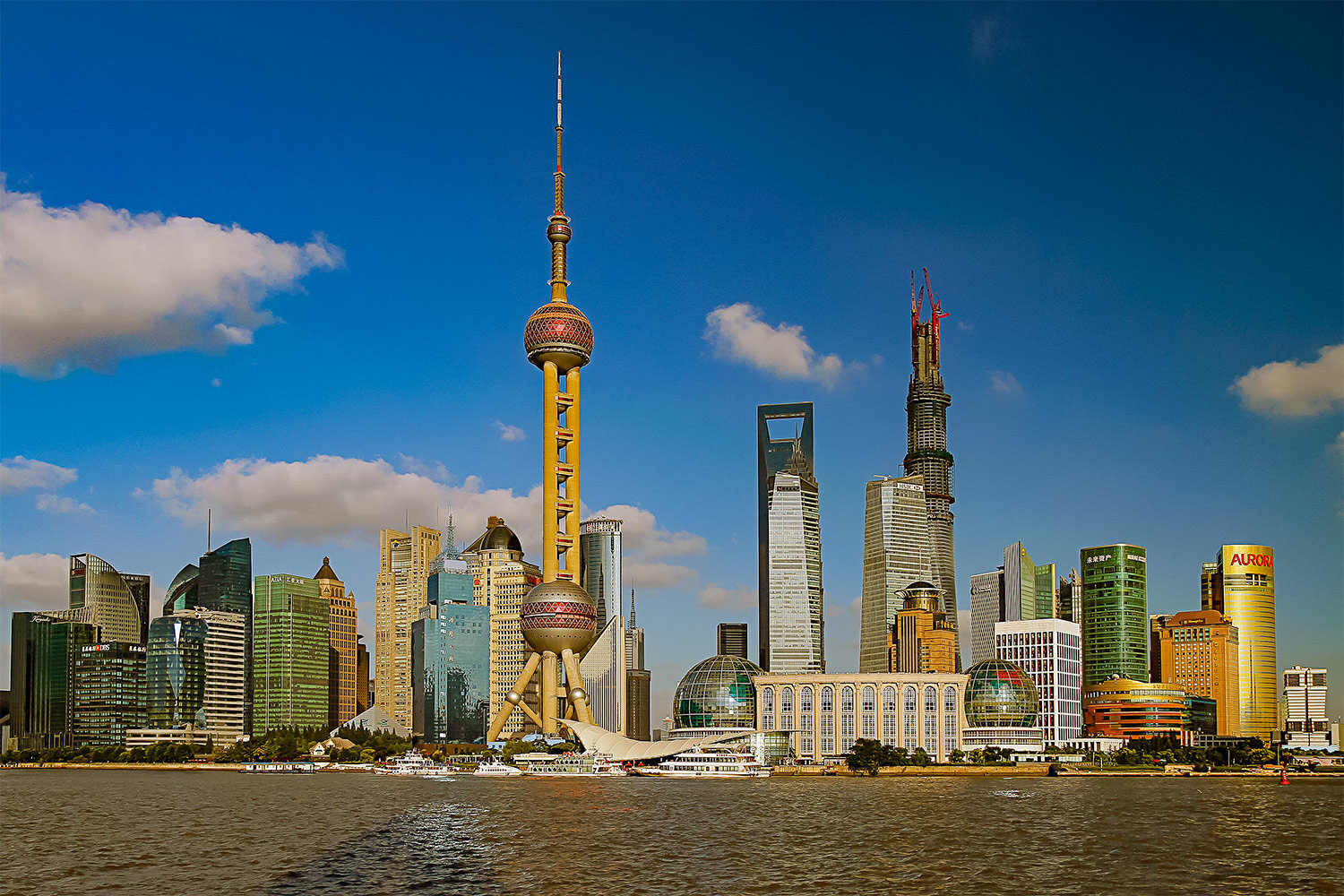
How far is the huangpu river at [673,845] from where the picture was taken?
79.1 metres

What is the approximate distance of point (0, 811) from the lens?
5684 inches

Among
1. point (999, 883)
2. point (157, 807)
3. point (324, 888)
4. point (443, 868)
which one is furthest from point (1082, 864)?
point (157, 807)

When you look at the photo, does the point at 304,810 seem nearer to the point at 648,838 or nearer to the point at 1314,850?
the point at 648,838

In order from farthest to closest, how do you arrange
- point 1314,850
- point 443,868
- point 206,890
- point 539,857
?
point 1314,850
point 539,857
point 443,868
point 206,890

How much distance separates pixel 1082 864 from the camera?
89312 millimetres

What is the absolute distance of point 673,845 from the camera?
100 metres

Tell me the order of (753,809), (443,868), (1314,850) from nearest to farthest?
(443,868)
(1314,850)
(753,809)

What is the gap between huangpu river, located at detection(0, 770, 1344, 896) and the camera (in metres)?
79.1

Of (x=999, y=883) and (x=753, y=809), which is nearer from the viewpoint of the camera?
(x=999, y=883)

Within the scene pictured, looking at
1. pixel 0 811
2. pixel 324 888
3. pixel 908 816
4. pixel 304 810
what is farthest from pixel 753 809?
pixel 0 811

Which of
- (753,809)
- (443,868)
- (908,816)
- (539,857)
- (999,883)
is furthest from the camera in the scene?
(753,809)

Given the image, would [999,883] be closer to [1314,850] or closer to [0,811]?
[1314,850]

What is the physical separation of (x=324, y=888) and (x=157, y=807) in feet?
283

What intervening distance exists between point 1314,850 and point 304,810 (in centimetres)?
9673
